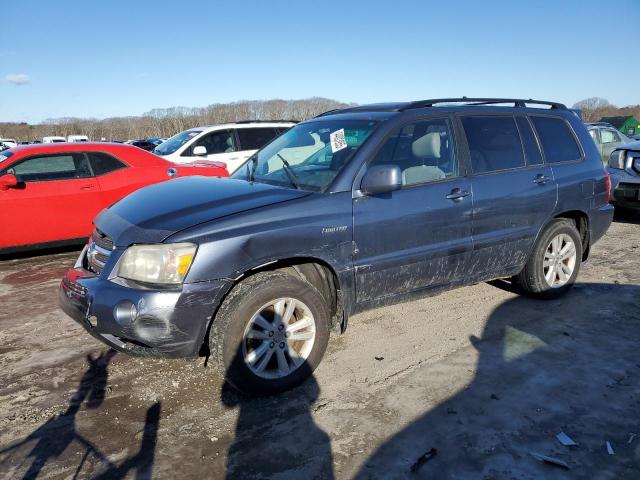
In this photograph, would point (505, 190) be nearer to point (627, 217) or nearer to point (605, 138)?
point (627, 217)

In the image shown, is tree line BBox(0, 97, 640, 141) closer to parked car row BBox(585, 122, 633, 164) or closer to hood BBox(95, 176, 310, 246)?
parked car row BBox(585, 122, 633, 164)

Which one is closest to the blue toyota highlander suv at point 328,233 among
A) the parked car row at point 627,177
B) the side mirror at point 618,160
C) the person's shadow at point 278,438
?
the person's shadow at point 278,438

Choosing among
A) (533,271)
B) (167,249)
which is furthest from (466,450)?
(533,271)

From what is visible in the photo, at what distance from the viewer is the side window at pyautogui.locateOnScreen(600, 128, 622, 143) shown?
13.6m

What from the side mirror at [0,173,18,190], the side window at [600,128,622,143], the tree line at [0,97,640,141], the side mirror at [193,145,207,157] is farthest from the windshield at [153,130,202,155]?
the tree line at [0,97,640,141]

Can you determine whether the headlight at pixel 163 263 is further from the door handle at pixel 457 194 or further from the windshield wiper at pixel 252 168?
the door handle at pixel 457 194

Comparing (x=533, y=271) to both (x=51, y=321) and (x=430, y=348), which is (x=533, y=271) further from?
(x=51, y=321)

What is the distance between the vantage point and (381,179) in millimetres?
3467

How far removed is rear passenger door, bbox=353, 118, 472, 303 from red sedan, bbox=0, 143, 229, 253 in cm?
448

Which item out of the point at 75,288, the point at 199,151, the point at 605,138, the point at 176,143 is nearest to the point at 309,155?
the point at 75,288

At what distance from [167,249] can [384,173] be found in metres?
1.55

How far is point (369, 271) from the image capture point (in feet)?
11.9

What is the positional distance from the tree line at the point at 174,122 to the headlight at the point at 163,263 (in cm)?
5934

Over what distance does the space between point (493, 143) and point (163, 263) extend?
305 centimetres
